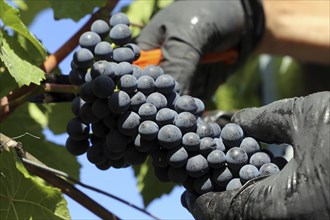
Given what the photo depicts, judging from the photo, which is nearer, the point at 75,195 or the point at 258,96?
the point at 75,195

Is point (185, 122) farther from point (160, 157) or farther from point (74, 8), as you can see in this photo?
point (74, 8)

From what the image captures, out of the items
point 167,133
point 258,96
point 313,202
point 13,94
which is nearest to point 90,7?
point 13,94

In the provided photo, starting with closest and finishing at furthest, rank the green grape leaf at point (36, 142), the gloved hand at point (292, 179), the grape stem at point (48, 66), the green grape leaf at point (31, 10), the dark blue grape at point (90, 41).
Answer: the gloved hand at point (292, 179) < the dark blue grape at point (90, 41) < the grape stem at point (48, 66) < the green grape leaf at point (36, 142) < the green grape leaf at point (31, 10)

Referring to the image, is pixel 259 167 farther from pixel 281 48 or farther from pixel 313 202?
pixel 281 48

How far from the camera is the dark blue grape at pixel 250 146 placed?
98cm

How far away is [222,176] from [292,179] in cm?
12

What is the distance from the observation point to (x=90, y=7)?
1.37 metres

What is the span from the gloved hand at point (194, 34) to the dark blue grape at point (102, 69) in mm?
346

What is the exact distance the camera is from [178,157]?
97 centimetres

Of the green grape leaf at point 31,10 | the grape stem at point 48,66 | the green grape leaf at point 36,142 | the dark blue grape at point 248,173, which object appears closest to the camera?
the dark blue grape at point 248,173

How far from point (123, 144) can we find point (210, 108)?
814mm

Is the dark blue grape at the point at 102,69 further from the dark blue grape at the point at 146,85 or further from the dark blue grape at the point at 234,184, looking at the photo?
the dark blue grape at the point at 234,184

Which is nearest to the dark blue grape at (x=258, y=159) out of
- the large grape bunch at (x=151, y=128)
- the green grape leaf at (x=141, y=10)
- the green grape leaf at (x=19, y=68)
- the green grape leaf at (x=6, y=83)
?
the large grape bunch at (x=151, y=128)

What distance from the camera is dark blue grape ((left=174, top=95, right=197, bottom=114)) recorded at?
996 millimetres
